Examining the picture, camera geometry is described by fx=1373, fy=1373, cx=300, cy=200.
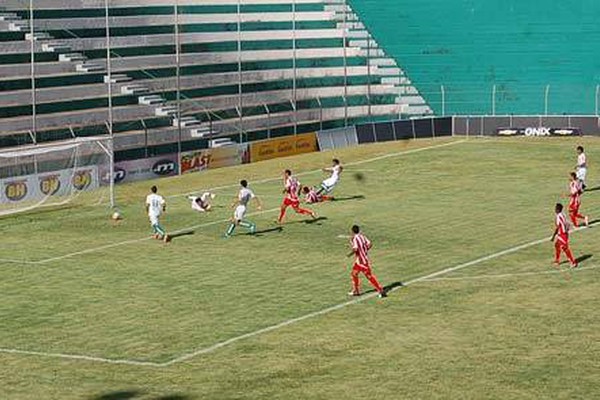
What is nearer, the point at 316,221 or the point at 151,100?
the point at 316,221

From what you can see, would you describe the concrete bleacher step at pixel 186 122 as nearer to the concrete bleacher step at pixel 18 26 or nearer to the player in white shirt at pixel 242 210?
the concrete bleacher step at pixel 18 26

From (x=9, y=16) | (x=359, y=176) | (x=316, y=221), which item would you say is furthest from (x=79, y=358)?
(x=9, y=16)

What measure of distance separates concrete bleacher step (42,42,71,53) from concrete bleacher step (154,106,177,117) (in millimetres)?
5519

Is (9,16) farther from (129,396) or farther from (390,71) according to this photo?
(129,396)

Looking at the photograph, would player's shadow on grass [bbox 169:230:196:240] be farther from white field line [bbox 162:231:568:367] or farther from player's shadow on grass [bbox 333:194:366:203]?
white field line [bbox 162:231:568:367]

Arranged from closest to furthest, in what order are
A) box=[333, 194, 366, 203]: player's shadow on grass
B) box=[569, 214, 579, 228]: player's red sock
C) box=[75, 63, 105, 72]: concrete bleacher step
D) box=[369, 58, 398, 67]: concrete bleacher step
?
box=[569, 214, 579, 228]: player's red sock
box=[333, 194, 366, 203]: player's shadow on grass
box=[75, 63, 105, 72]: concrete bleacher step
box=[369, 58, 398, 67]: concrete bleacher step

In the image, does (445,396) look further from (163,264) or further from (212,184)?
(212,184)

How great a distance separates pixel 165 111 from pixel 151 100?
109 centimetres

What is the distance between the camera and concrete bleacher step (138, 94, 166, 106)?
228 ft

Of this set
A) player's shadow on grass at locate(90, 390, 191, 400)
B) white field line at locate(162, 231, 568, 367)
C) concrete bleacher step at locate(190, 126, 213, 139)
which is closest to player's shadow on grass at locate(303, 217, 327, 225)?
white field line at locate(162, 231, 568, 367)

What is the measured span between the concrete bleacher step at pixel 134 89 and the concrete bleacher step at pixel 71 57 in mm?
2591

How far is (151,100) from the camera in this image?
69.9 metres

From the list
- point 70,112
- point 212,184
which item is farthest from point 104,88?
point 212,184

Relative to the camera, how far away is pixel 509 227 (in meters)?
43.3
